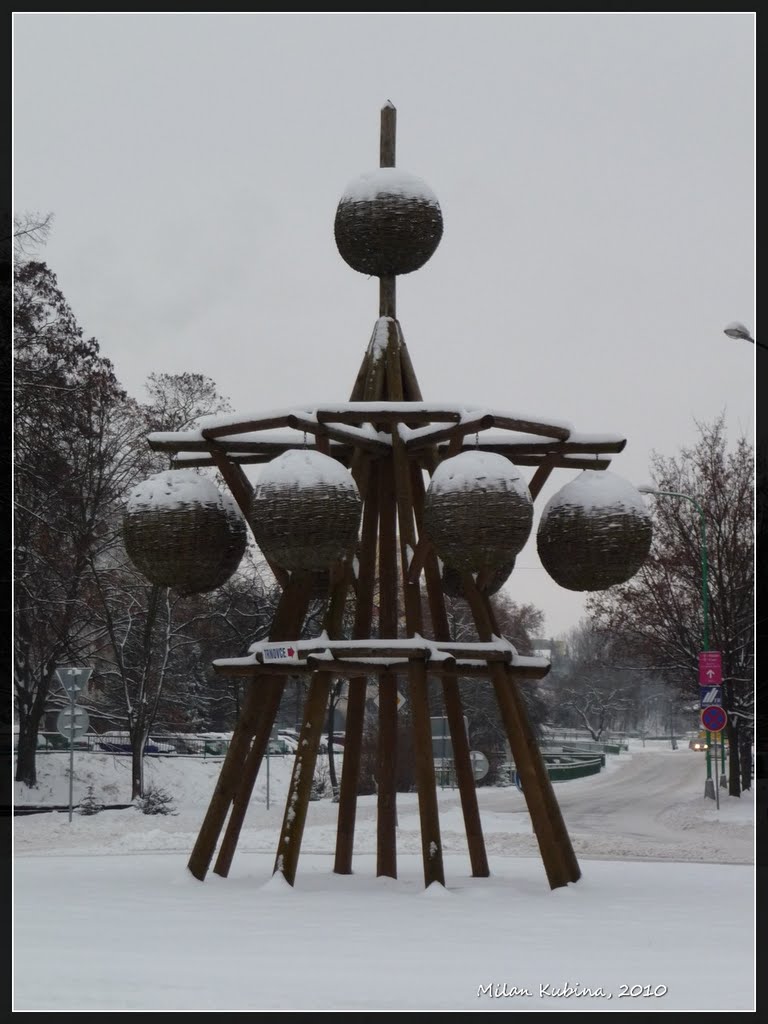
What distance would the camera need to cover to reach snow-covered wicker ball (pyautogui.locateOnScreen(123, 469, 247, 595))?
1464cm

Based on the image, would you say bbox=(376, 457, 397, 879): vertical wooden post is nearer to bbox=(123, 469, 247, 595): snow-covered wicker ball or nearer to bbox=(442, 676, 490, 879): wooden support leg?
bbox=(442, 676, 490, 879): wooden support leg

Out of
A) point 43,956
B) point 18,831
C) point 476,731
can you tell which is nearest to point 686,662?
point 476,731

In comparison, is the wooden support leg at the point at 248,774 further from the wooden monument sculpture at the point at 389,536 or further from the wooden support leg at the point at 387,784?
the wooden support leg at the point at 387,784

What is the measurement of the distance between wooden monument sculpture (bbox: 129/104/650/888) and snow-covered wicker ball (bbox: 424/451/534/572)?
1cm

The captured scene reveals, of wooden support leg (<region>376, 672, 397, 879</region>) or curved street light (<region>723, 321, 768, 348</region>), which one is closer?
wooden support leg (<region>376, 672, 397, 879</region>)

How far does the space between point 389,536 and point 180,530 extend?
2.21 metres

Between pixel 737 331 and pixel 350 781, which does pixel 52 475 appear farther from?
pixel 350 781

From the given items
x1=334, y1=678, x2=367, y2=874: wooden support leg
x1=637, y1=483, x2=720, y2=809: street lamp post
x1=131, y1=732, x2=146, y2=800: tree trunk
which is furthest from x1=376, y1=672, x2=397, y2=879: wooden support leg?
x1=131, y1=732, x2=146, y2=800: tree trunk

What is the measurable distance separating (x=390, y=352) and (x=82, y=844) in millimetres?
11681

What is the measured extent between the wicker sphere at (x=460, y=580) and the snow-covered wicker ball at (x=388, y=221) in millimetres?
3167

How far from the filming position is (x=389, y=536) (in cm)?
1563

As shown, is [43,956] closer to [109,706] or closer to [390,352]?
[390,352]

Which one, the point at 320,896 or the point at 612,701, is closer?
the point at 320,896

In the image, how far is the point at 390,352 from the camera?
15586 millimetres
